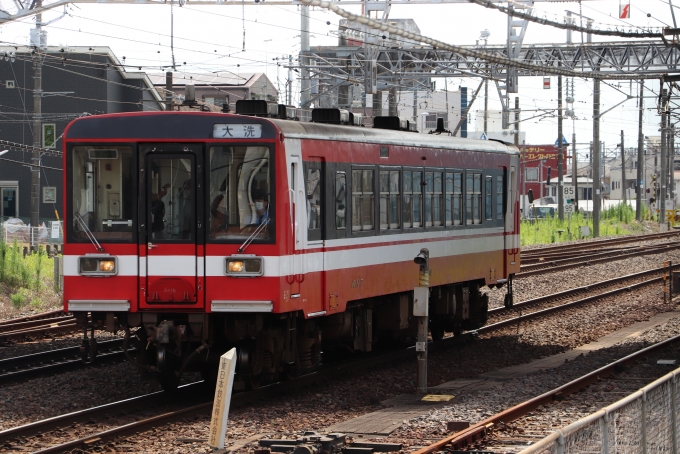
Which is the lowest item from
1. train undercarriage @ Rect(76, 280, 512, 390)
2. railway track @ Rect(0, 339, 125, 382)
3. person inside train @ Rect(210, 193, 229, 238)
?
railway track @ Rect(0, 339, 125, 382)

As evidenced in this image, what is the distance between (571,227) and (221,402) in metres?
43.4

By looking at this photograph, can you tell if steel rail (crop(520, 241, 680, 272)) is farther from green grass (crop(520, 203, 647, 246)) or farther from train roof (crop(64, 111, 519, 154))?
train roof (crop(64, 111, 519, 154))

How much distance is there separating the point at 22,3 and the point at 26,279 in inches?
254

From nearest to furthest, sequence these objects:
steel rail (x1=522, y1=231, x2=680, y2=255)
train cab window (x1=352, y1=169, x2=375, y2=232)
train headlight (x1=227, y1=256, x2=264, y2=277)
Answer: train headlight (x1=227, y1=256, x2=264, y2=277), train cab window (x1=352, y1=169, x2=375, y2=232), steel rail (x1=522, y1=231, x2=680, y2=255)

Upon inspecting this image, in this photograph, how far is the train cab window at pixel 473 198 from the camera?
55.0 feet

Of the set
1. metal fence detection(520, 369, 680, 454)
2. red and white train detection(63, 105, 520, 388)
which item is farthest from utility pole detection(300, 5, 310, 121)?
metal fence detection(520, 369, 680, 454)

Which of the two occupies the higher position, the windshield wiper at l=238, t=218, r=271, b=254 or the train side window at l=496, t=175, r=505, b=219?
the train side window at l=496, t=175, r=505, b=219

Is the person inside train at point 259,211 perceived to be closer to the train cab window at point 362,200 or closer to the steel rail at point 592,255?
the train cab window at point 362,200

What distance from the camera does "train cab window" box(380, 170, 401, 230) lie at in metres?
13.9

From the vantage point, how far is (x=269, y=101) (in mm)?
12977

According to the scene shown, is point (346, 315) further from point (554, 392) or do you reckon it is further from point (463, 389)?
point (554, 392)

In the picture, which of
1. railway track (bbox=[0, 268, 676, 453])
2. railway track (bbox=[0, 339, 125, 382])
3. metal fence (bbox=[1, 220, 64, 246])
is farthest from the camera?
metal fence (bbox=[1, 220, 64, 246])

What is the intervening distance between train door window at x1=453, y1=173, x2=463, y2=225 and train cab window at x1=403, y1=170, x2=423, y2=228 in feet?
4.42

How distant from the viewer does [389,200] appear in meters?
14.1
